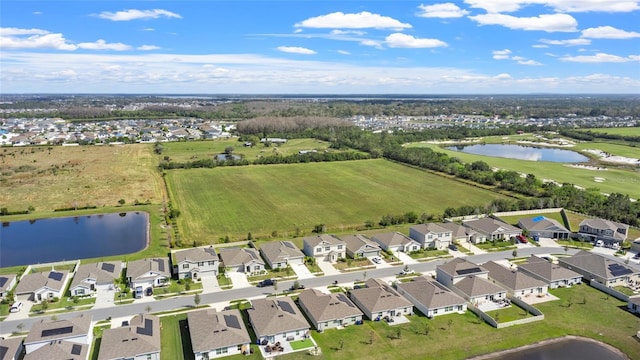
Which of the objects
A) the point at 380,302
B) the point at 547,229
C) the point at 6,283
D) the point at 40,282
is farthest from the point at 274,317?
the point at 547,229

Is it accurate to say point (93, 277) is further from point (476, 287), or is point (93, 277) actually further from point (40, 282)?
point (476, 287)

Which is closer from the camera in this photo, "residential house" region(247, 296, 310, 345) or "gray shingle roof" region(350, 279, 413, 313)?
"residential house" region(247, 296, 310, 345)

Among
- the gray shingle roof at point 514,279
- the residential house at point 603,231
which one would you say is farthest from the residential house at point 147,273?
the residential house at point 603,231

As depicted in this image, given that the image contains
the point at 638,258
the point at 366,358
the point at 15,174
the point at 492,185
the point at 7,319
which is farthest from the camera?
the point at 15,174

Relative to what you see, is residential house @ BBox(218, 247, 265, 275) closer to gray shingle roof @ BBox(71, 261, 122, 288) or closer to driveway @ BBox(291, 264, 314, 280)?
driveway @ BBox(291, 264, 314, 280)

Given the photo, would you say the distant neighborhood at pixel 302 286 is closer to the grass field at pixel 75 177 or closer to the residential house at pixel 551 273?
the residential house at pixel 551 273

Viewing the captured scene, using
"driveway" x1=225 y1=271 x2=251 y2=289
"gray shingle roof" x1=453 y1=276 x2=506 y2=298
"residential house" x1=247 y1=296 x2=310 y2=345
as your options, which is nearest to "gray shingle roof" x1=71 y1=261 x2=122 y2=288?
"driveway" x1=225 y1=271 x2=251 y2=289

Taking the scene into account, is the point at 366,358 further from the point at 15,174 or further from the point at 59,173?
the point at 15,174

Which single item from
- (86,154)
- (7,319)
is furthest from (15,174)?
(7,319)
